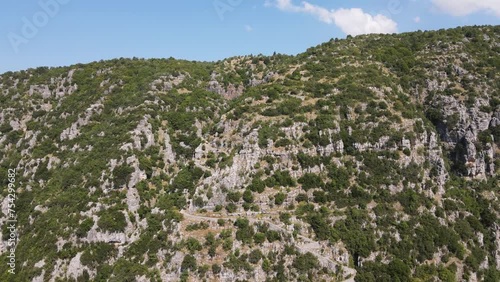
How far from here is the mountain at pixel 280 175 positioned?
7338 cm

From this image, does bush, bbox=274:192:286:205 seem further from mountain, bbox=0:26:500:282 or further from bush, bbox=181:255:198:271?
bush, bbox=181:255:198:271

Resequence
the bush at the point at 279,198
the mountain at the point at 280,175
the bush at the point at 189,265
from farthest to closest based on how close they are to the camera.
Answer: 1. the bush at the point at 279,198
2. the mountain at the point at 280,175
3. the bush at the point at 189,265

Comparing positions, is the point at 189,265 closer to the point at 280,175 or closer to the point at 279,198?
the point at 279,198

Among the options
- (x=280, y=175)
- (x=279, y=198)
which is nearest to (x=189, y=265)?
(x=279, y=198)


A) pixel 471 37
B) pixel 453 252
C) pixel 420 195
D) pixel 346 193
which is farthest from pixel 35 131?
pixel 471 37

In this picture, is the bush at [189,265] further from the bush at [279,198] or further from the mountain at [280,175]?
the bush at [279,198]

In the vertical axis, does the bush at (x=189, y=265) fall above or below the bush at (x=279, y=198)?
below

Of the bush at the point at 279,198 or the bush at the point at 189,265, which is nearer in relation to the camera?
the bush at the point at 189,265

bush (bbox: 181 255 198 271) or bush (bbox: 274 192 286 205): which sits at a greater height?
bush (bbox: 274 192 286 205)

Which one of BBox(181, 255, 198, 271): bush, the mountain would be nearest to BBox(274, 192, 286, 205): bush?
the mountain

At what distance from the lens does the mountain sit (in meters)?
73.4

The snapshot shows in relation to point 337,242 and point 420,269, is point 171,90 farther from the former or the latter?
point 420,269

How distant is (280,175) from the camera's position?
268 feet

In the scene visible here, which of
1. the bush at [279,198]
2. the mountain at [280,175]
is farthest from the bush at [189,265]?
the bush at [279,198]
